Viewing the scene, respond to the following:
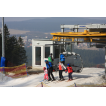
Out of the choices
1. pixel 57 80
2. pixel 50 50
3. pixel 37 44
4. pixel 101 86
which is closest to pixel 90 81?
pixel 101 86

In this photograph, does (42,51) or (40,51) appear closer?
(42,51)

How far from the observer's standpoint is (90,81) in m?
13.1

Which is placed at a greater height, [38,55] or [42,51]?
[42,51]

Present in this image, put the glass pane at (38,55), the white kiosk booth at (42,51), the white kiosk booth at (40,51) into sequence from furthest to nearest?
the glass pane at (38,55), the white kiosk booth at (40,51), the white kiosk booth at (42,51)

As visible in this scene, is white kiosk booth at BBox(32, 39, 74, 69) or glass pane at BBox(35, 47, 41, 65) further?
glass pane at BBox(35, 47, 41, 65)


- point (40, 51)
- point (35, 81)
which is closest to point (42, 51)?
point (40, 51)

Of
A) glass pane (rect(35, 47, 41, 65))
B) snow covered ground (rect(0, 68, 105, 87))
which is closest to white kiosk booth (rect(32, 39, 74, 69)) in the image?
glass pane (rect(35, 47, 41, 65))

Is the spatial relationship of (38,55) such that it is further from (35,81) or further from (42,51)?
(35,81)

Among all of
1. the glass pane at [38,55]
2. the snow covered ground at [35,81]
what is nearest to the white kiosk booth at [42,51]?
the glass pane at [38,55]

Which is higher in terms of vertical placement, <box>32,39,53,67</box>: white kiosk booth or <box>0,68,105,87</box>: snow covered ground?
<box>32,39,53,67</box>: white kiosk booth

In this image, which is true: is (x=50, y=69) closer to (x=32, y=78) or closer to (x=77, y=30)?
(x=32, y=78)

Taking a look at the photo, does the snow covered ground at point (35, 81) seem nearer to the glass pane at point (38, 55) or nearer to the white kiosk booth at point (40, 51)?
the white kiosk booth at point (40, 51)

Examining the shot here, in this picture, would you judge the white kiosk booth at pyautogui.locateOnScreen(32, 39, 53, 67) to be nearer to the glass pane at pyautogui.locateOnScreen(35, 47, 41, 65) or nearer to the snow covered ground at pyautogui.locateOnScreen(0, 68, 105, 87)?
the glass pane at pyautogui.locateOnScreen(35, 47, 41, 65)

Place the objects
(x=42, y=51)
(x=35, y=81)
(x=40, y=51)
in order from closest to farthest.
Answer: (x=35, y=81) → (x=42, y=51) → (x=40, y=51)
